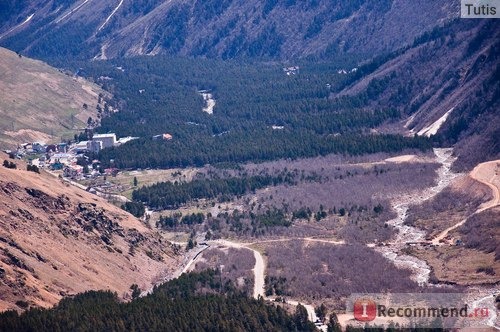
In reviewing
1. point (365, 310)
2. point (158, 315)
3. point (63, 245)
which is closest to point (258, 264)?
point (63, 245)

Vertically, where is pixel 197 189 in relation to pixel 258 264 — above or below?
below

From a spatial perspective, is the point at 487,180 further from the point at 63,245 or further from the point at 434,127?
the point at 63,245

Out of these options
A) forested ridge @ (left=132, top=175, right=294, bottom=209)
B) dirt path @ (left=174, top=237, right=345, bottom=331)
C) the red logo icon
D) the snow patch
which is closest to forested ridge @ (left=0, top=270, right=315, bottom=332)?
dirt path @ (left=174, top=237, right=345, bottom=331)

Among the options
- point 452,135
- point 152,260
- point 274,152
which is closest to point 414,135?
point 452,135

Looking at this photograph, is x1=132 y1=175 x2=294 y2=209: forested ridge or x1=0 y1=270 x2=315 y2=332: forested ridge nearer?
x1=0 y1=270 x2=315 y2=332: forested ridge

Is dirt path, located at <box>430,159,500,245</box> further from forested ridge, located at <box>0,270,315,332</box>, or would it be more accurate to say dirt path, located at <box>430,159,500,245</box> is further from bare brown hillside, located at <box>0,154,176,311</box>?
forested ridge, located at <box>0,270,315,332</box>

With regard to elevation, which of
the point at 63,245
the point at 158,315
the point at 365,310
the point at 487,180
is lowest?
the point at 365,310

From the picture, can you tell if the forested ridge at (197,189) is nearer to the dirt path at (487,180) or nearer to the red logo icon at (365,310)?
the dirt path at (487,180)

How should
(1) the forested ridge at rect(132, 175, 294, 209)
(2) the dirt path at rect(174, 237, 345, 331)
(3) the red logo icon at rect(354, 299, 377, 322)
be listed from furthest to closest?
(1) the forested ridge at rect(132, 175, 294, 209) → (2) the dirt path at rect(174, 237, 345, 331) → (3) the red logo icon at rect(354, 299, 377, 322)
